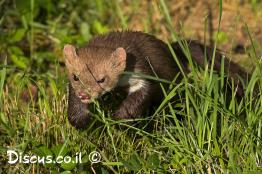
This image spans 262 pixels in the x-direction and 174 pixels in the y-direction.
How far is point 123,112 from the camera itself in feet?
16.8

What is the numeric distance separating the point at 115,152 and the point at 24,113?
95cm

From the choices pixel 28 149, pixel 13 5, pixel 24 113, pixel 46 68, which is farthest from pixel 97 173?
pixel 13 5

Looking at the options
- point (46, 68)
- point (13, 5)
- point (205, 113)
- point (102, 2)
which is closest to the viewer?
point (205, 113)

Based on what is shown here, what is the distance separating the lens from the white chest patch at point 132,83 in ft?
16.8

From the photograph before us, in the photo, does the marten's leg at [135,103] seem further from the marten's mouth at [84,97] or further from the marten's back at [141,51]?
the marten's mouth at [84,97]

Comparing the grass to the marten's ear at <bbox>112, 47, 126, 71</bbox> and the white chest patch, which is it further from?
the marten's ear at <bbox>112, 47, 126, 71</bbox>

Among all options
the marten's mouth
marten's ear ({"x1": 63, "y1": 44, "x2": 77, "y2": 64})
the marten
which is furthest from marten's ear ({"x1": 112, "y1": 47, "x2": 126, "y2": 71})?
the marten's mouth

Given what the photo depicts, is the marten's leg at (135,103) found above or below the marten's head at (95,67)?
below

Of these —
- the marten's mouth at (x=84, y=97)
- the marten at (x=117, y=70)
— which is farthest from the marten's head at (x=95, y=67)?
the marten's mouth at (x=84, y=97)

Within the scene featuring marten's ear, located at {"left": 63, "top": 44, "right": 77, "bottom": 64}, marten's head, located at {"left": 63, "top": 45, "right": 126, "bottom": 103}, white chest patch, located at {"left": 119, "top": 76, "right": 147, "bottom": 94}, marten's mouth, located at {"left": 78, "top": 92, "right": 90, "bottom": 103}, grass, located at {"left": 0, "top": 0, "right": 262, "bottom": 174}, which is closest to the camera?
grass, located at {"left": 0, "top": 0, "right": 262, "bottom": 174}

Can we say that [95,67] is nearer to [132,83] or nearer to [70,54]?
[70,54]

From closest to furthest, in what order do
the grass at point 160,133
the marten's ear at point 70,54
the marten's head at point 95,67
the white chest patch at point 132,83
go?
1. the grass at point 160,133
2. the marten's head at point 95,67
3. the marten's ear at point 70,54
4. the white chest patch at point 132,83

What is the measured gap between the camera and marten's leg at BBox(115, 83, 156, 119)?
16.8ft

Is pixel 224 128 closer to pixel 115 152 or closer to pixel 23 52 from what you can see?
pixel 115 152
